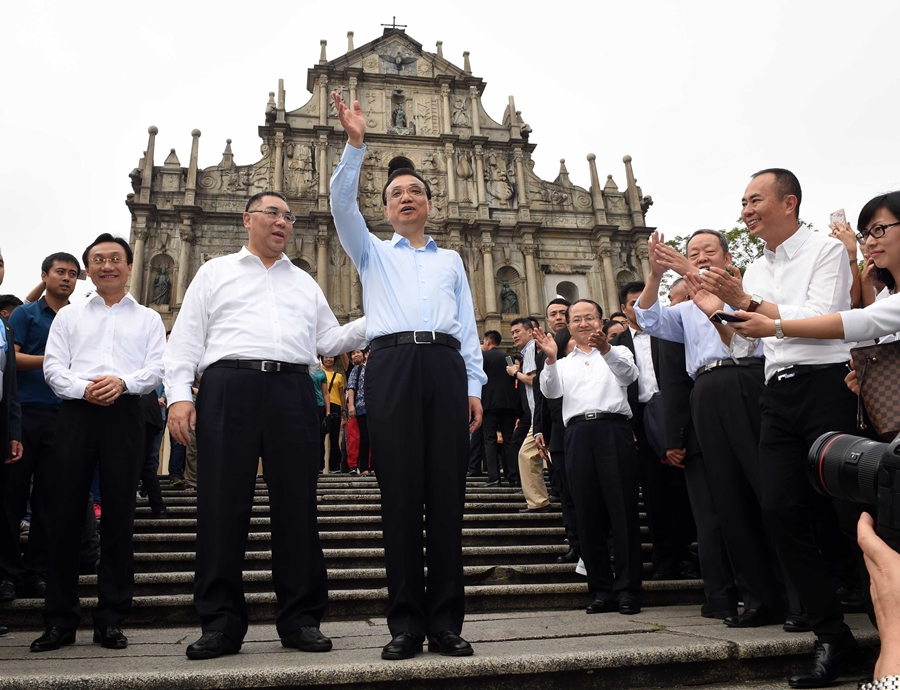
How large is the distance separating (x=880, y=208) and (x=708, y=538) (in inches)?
88.4

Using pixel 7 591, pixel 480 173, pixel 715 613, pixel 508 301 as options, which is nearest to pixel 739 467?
pixel 715 613

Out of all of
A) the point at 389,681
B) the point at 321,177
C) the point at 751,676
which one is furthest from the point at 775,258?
the point at 321,177

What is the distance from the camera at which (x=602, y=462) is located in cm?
464

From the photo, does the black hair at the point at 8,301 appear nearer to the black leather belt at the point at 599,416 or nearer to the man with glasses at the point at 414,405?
the man with glasses at the point at 414,405

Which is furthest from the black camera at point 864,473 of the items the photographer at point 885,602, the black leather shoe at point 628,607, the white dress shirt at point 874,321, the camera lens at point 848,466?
the black leather shoe at point 628,607

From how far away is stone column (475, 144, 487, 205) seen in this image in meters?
23.9

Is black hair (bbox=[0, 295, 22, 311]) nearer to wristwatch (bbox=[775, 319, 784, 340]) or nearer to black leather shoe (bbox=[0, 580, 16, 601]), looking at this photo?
black leather shoe (bbox=[0, 580, 16, 601])

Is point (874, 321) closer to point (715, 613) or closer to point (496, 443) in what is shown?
point (715, 613)

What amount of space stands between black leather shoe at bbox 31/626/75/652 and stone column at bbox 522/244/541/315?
19961mm

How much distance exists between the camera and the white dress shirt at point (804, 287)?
3.08 m

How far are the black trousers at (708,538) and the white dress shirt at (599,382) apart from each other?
0.55 m

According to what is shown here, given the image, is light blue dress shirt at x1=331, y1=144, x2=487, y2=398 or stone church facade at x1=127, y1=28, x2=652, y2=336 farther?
stone church facade at x1=127, y1=28, x2=652, y2=336

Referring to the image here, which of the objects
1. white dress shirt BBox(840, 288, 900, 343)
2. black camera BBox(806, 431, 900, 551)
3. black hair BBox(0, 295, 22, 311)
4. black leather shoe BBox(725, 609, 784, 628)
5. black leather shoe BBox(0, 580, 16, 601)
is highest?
black hair BBox(0, 295, 22, 311)

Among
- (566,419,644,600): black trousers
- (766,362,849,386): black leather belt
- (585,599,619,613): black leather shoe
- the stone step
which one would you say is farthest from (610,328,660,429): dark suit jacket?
(766,362,849,386): black leather belt
